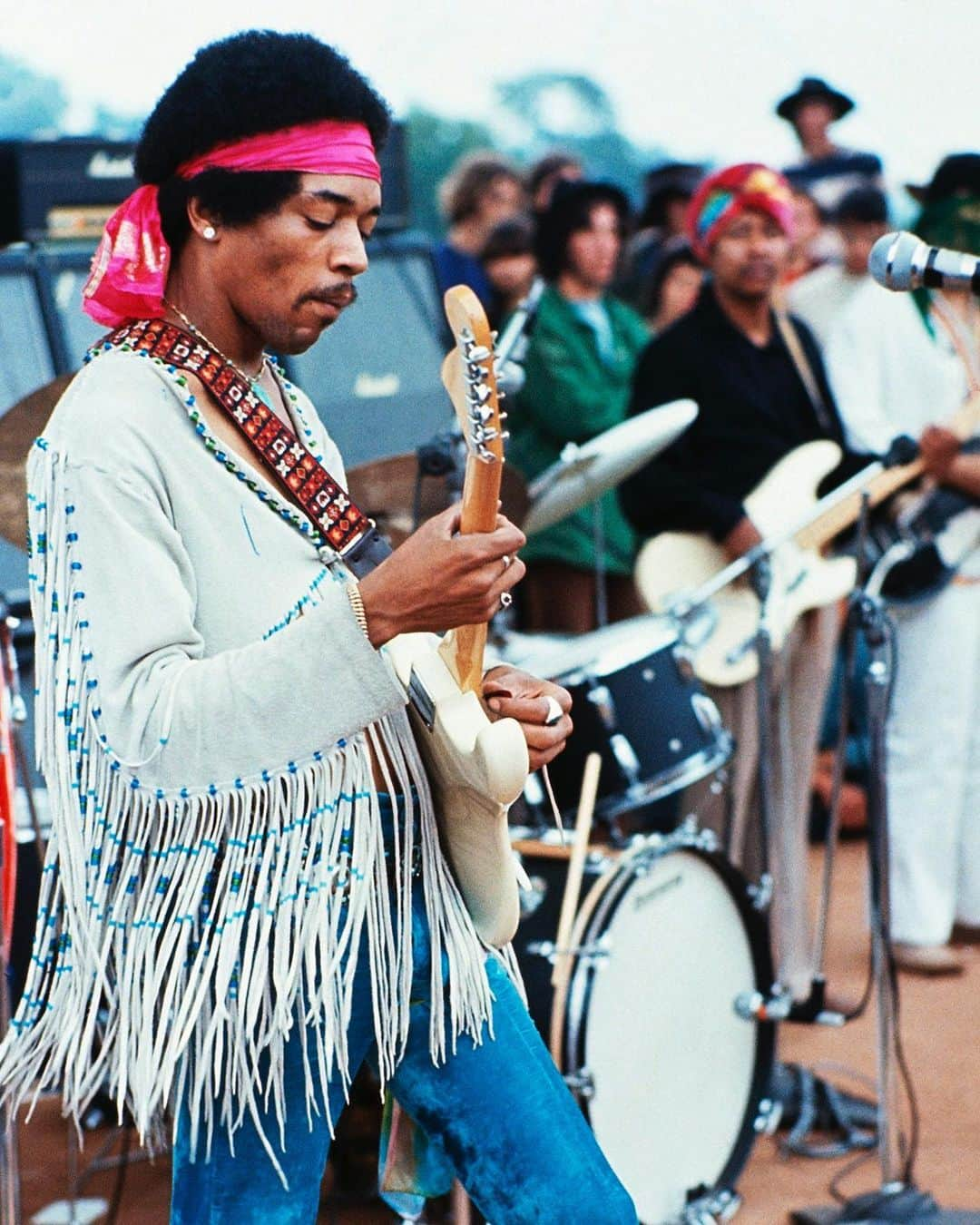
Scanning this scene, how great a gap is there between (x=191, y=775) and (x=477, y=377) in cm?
Answer: 46

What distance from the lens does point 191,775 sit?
1.65 m

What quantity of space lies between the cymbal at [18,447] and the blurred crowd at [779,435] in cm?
147

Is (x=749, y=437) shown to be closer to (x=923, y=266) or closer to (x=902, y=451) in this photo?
(x=902, y=451)

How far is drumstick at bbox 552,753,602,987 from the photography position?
3072mm

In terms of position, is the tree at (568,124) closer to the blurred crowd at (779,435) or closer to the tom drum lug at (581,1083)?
the blurred crowd at (779,435)

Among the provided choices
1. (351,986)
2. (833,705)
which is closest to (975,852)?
(833,705)

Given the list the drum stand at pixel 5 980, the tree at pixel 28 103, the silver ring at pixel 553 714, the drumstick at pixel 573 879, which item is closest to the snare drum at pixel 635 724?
the drumstick at pixel 573 879

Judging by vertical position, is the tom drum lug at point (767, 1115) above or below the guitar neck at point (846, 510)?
below

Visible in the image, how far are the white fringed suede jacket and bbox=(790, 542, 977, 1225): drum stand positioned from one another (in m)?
1.53

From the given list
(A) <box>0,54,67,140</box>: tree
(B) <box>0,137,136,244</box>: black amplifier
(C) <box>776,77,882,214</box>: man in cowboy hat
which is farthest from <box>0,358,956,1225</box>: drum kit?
(C) <box>776,77,882,214</box>: man in cowboy hat

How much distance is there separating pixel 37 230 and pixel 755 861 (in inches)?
107

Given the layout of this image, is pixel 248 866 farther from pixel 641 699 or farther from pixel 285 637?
pixel 641 699

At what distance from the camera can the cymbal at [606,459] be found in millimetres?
3666

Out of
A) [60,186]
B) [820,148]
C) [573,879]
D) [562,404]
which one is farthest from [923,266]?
[820,148]
